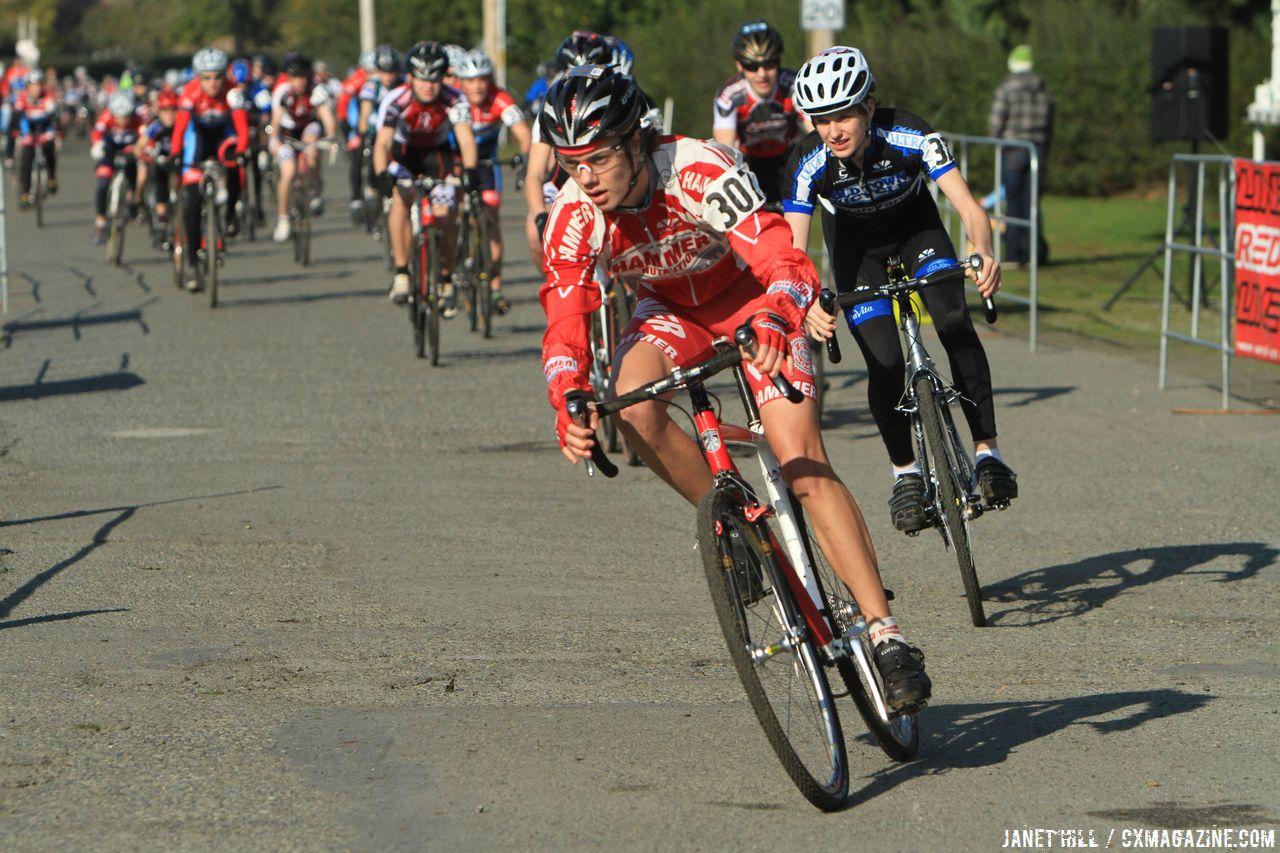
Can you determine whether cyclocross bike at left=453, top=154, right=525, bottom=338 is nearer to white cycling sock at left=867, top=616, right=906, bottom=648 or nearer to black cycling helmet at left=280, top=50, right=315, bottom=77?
black cycling helmet at left=280, top=50, right=315, bottom=77

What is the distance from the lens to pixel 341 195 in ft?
120

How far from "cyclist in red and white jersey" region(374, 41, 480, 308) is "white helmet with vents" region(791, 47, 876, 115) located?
23.2ft

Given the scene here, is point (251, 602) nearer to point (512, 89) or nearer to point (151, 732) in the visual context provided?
point (151, 732)

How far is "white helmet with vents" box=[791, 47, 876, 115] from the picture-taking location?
7.22 metres

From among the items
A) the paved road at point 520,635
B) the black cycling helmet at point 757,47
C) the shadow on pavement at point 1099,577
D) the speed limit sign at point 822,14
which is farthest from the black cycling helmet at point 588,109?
the speed limit sign at point 822,14

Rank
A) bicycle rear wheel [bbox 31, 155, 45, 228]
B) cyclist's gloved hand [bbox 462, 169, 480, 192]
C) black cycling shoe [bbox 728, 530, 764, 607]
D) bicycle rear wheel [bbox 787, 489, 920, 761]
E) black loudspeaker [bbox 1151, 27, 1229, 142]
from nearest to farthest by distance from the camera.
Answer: black cycling shoe [bbox 728, 530, 764, 607] < bicycle rear wheel [bbox 787, 489, 920, 761] < cyclist's gloved hand [bbox 462, 169, 480, 192] < black loudspeaker [bbox 1151, 27, 1229, 142] < bicycle rear wheel [bbox 31, 155, 45, 228]

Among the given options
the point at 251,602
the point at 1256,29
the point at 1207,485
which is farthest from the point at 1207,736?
the point at 1256,29

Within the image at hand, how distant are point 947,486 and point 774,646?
7.96ft

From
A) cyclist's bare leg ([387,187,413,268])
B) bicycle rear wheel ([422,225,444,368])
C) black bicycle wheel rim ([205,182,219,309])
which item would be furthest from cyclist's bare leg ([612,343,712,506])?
black bicycle wheel rim ([205,182,219,309])

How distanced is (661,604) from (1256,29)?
91.5 ft

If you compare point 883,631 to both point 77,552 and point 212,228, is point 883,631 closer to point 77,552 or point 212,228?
point 77,552

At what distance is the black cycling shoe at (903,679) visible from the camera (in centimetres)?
526

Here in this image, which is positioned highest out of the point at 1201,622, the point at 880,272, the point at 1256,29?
the point at 1256,29

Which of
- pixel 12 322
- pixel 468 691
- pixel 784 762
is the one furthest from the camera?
pixel 12 322
